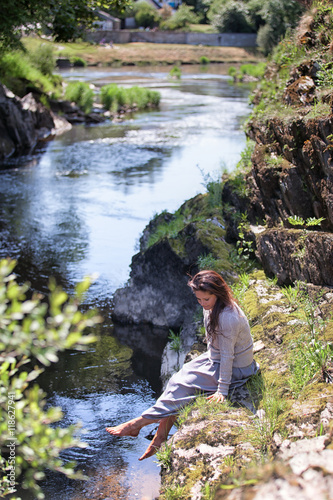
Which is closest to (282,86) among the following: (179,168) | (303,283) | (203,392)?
(303,283)

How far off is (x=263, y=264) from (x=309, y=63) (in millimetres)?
2651

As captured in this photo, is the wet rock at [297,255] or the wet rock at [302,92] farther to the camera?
the wet rock at [302,92]

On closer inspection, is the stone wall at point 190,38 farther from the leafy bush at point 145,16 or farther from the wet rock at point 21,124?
the wet rock at point 21,124

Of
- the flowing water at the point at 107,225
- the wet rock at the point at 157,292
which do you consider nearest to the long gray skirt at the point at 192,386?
the flowing water at the point at 107,225

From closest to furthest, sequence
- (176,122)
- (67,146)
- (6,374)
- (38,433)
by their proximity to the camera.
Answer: (38,433), (6,374), (67,146), (176,122)

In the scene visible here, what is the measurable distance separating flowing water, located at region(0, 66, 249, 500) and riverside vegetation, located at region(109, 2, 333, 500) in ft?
2.01

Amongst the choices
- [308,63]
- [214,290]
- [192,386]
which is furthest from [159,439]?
[308,63]

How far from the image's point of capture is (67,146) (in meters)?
19.3

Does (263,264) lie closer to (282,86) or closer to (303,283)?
(303,283)

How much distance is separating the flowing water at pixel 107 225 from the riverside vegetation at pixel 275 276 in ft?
2.01

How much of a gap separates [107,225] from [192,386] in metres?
7.56

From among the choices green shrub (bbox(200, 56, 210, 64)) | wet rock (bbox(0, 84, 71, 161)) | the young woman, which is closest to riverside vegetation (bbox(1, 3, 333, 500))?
the young woman

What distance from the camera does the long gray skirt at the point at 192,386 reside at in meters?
4.19

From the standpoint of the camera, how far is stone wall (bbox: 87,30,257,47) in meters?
72.6
